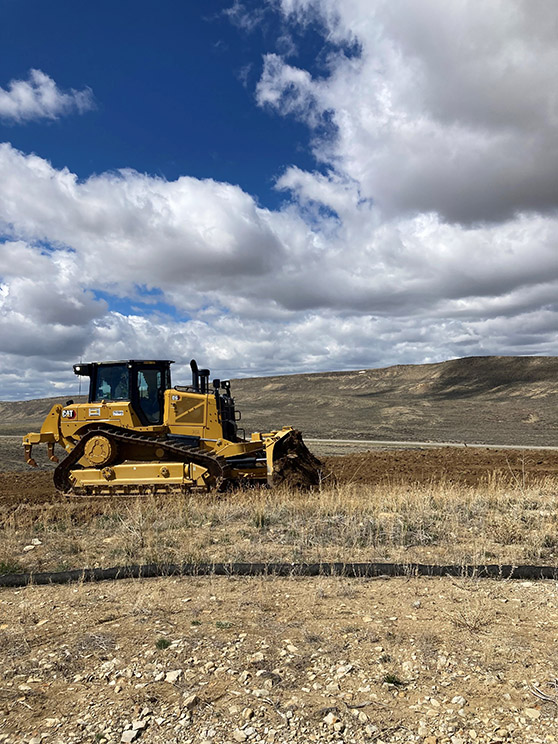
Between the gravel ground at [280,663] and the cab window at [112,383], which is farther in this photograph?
the cab window at [112,383]

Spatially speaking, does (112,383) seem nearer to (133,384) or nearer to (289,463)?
(133,384)

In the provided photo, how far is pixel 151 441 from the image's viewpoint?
40.2 feet

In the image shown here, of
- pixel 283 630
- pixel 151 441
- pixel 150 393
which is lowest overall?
pixel 283 630

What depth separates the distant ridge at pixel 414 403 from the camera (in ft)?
131

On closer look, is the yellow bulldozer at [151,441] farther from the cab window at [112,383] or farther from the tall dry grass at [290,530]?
the tall dry grass at [290,530]

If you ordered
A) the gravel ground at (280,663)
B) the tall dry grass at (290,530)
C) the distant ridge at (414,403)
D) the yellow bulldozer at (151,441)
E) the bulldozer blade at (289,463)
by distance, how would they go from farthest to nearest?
the distant ridge at (414,403) < the bulldozer blade at (289,463) < the yellow bulldozer at (151,441) < the tall dry grass at (290,530) < the gravel ground at (280,663)

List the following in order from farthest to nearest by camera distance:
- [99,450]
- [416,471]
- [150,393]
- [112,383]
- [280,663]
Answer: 1. [416,471]
2. [150,393]
3. [112,383]
4. [99,450]
5. [280,663]

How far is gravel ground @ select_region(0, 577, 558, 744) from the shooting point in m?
3.35

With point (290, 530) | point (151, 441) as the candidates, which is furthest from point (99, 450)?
point (290, 530)

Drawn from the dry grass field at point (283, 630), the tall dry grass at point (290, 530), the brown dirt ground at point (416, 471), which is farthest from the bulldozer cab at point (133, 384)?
the dry grass field at point (283, 630)

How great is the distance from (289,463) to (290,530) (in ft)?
15.1

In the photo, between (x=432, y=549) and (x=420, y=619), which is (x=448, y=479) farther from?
(x=420, y=619)

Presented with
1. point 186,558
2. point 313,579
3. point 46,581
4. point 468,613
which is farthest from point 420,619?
point 46,581

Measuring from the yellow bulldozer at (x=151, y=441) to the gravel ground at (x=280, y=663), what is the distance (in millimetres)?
6392
